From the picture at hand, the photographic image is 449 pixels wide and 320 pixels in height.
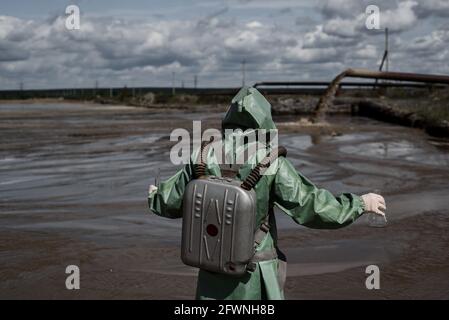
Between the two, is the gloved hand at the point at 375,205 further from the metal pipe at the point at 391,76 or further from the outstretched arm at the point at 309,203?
the metal pipe at the point at 391,76

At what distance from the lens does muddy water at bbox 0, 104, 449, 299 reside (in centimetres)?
623

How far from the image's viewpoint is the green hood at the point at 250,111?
335cm

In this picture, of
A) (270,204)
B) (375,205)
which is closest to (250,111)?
(270,204)

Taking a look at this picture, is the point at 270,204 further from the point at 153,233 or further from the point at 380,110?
the point at 380,110

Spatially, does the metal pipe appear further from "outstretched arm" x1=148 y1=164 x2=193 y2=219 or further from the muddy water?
"outstretched arm" x1=148 y1=164 x2=193 y2=219

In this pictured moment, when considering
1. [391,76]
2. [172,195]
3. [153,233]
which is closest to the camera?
[172,195]

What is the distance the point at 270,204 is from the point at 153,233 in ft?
16.8

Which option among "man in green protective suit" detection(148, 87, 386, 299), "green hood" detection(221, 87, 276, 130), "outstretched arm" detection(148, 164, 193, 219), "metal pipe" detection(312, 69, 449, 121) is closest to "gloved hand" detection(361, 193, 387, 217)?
"man in green protective suit" detection(148, 87, 386, 299)

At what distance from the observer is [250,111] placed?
3348 mm

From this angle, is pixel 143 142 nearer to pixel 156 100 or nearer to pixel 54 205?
pixel 54 205

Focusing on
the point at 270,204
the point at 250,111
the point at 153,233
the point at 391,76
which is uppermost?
the point at 391,76

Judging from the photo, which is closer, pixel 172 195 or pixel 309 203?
pixel 309 203

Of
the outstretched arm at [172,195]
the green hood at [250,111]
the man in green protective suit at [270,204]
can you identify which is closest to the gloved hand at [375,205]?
the man in green protective suit at [270,204]

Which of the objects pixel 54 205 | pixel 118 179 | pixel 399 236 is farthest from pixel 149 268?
pixel 118 179
